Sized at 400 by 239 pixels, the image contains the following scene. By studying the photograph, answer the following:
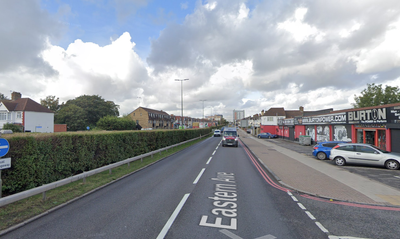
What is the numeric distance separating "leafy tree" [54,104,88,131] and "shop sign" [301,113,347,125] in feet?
185

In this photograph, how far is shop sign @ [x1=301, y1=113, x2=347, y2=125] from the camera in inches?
846

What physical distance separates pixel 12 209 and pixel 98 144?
569cm

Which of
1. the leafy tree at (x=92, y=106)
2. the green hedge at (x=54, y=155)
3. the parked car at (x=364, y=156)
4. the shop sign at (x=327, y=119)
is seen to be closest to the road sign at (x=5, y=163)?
the green hedge at (x=54, y=155)

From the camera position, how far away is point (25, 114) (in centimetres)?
4166

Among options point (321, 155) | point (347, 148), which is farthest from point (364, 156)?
point (321, 155)

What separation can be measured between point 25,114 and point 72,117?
1510 cm

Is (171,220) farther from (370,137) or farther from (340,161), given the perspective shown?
(370,137)

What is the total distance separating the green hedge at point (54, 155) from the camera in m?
6.68

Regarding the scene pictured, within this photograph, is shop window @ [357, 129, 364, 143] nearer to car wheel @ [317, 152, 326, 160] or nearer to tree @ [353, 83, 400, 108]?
car wheel @ [317, 152, 326, 160]

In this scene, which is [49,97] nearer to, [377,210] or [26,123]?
[26,123]

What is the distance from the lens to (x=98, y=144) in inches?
439

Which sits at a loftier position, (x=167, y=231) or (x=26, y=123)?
(x=26, y=123)

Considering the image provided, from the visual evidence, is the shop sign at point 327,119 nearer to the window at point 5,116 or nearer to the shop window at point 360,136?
the shop window at point 360,136

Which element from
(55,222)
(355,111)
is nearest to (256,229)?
(55,222)
